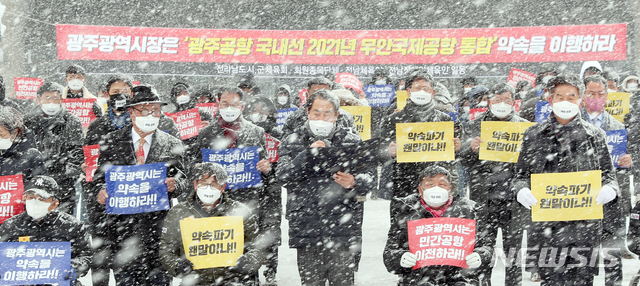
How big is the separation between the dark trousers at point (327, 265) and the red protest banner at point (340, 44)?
1357 centimetres

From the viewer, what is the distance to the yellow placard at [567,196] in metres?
4.41

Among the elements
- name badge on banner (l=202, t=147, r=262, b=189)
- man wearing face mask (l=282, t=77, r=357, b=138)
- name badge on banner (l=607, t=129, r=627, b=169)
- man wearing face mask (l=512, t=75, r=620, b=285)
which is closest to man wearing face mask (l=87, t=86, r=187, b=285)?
name badge on banner (l=202, t=147, r=262, b=189)

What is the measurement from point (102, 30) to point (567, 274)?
1602 centimetres

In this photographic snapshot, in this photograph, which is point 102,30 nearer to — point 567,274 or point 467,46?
point 467,46

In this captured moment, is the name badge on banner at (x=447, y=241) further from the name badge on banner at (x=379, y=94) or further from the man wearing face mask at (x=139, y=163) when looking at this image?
the name badge on banner at (x=379, y=94)

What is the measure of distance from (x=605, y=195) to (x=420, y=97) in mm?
1867

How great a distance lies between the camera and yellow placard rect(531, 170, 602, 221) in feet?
14.5

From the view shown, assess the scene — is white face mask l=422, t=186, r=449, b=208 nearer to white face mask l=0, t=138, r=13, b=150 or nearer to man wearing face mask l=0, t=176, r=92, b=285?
man wearing face mask l=0, t=176, r=92, b=285

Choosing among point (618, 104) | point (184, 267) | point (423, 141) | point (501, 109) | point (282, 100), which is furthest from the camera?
point (282, 100)

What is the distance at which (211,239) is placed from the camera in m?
4.25

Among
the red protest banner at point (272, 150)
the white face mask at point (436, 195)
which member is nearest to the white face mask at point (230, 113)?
the red protest banner at point (272, 150)

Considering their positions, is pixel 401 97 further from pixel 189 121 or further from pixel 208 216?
pixel 208 216

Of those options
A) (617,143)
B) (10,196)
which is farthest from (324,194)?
→ (617,143)

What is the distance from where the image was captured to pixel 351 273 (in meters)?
4.57
